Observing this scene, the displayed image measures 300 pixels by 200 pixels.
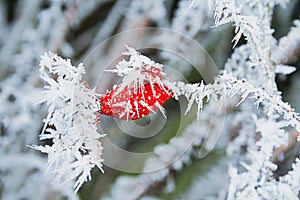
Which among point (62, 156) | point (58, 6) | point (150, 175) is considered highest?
point (58, 6)

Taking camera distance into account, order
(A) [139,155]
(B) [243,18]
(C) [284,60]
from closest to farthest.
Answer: (B) [243,18], (C) [284,60], (A) [139,155]

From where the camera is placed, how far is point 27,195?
1.97 feet

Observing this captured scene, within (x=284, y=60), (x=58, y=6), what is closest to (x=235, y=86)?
(x=284, y=60)

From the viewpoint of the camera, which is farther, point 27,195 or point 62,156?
point 27,195

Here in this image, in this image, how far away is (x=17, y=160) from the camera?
0.59 m

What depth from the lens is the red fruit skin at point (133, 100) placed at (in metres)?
0.30

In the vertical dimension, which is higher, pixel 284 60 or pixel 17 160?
pixel 284 60

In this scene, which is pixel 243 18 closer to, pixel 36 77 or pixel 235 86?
pixel 235 86

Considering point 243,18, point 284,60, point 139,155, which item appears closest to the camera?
point 243,18

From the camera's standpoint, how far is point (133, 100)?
0.30m

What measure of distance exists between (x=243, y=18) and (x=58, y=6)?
0.41m

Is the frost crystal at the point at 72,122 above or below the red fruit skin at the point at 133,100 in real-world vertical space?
below

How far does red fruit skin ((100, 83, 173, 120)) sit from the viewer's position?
30cm

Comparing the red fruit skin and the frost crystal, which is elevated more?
the red fruit skin
